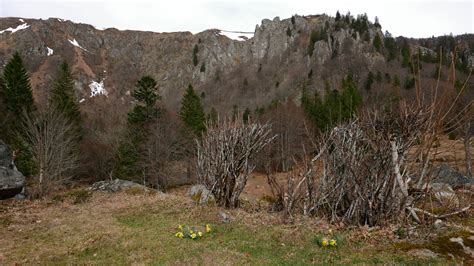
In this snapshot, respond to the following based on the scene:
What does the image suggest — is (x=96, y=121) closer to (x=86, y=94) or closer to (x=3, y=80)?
(x=3, y=80)

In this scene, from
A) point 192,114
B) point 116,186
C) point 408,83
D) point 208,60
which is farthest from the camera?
point 208,60

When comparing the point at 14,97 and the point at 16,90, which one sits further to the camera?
the point at 16,90

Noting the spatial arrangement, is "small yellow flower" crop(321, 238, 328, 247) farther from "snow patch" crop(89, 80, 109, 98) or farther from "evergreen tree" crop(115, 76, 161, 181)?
"snow patch" crop(89, 80, 109, 98)

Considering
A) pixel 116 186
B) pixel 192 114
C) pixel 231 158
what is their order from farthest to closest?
pixel 192 114
pixel 116 186
pixel 231 158

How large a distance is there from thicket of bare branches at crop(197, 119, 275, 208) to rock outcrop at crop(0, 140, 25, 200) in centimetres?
999

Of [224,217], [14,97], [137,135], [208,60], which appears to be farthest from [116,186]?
[208,60]

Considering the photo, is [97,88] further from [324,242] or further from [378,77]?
[324,242]

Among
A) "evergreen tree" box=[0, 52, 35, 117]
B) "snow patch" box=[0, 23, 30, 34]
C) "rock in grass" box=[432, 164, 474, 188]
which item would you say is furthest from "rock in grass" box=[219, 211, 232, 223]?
"snow patch" box=[0, 23, 30, 34]

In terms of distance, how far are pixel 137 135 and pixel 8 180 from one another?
724 inches

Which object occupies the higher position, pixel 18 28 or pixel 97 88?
pixel 18 28

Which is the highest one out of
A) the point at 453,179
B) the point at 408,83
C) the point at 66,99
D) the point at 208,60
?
the point at 208,60

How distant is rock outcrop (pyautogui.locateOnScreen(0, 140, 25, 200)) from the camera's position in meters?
17.3

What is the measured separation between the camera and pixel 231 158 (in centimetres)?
1309

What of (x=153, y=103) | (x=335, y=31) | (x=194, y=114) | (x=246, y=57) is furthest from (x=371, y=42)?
(x=153, y=103)
